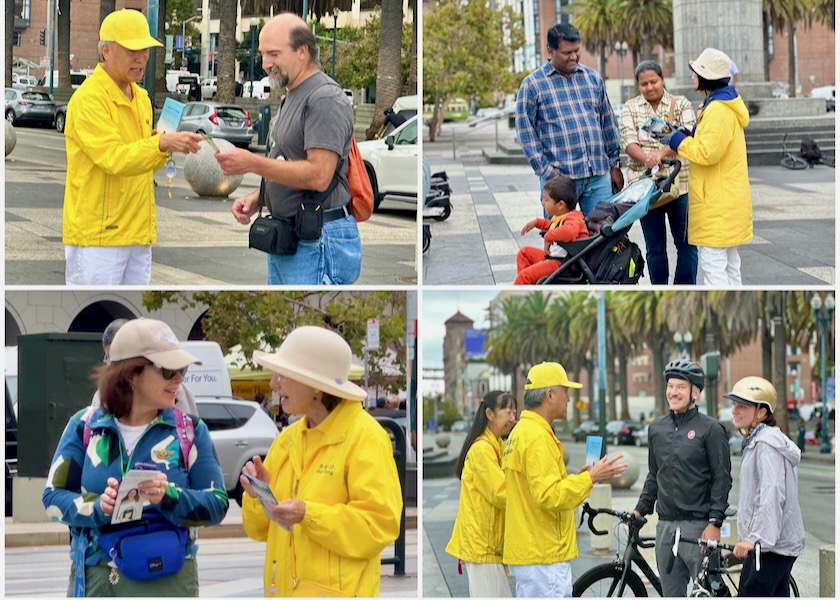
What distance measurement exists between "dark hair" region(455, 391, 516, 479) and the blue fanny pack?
7.73 ft

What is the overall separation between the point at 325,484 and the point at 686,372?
9.13 ft

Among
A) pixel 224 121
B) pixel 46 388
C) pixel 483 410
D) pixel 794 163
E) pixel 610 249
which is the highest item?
pixel 794 163

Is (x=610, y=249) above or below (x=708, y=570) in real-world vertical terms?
above

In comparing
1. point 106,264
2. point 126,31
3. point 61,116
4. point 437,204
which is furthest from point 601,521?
point 126,31

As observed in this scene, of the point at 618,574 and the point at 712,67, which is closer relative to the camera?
the point at 618,574

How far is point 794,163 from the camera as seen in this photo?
77.0ft

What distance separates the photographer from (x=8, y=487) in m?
17.1

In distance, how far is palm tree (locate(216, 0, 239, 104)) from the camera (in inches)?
390

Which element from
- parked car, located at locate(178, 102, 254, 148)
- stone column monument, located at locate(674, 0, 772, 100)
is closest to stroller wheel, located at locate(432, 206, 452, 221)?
parked car, located at locate(178, 102, 254, 148)

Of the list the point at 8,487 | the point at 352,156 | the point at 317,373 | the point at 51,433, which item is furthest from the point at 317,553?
the point at 8,487

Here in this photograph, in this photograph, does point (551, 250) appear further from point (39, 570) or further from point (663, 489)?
point (39, 570)

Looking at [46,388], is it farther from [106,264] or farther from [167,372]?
[167,372]

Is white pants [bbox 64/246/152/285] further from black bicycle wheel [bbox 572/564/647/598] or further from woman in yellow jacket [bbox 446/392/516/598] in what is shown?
black bicycle wheel [bbox 572/564/647/598]

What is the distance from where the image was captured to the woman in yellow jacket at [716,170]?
7.40 m
